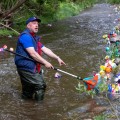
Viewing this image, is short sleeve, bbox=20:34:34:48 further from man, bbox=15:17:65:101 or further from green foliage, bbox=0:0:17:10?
green foliage, bbox=0:0:17:10

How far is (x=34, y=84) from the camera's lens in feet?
22.7

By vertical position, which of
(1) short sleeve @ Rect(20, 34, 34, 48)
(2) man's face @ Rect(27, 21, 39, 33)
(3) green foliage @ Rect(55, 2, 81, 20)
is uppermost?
(2) man's face @ Rect(27, 21, 39, 33)

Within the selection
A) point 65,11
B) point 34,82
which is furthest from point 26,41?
point 65,11

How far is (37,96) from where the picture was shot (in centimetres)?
707

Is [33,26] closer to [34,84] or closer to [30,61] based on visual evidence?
[30,61]

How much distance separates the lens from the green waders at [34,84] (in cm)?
688

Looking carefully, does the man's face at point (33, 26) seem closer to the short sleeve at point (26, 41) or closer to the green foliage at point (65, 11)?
the short sleeve at point (26, 41)

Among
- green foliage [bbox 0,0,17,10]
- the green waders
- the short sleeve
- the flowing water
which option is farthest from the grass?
the short sleeve

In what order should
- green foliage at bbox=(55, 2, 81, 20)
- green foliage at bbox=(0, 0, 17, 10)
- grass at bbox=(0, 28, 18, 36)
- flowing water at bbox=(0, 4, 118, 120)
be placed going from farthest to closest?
green foliage at bbox=(55, 2, 81, 20), green foliage at bbox=(0, 0, 17, 10), grass at bbox=(0, 28, 18, 36), flowing water at bbox=(0, 4, 118, 120)

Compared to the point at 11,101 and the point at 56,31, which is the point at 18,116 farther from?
the point at 56,31

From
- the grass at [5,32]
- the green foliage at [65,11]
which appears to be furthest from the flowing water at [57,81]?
the green foliage at [65,11]

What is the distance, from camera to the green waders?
6.88m

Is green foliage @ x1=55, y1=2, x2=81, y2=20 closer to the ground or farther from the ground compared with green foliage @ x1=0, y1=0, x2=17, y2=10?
closer to the ground

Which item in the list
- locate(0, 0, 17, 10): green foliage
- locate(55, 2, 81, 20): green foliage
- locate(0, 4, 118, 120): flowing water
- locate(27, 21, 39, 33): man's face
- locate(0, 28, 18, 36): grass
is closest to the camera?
locate(0, 4, 118, 120): flowing water
